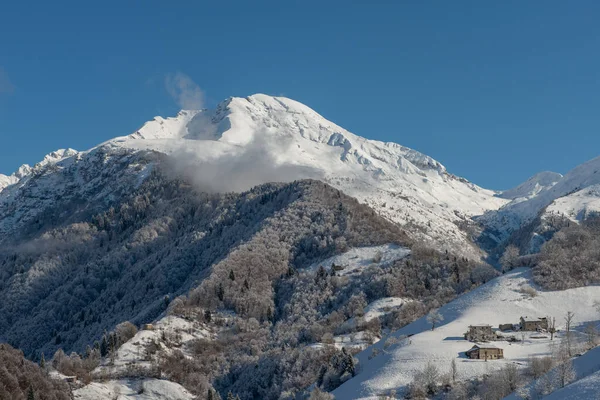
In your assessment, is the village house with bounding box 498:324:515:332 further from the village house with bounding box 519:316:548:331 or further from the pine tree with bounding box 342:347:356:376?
the pine tree with bounding box 342:347:356:376

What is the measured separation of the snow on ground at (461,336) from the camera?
13612 cm

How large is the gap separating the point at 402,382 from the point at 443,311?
49.1 m

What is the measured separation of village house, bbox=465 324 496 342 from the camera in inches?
5945

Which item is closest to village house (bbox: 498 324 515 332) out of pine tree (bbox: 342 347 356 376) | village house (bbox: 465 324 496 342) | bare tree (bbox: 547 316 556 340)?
village house (bbox: 465 324 496 342)

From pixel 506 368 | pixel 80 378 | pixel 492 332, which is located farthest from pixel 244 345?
pixel 506 368

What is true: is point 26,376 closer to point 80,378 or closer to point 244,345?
point 80,378

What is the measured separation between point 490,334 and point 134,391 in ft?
237

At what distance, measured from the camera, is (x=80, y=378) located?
164 m

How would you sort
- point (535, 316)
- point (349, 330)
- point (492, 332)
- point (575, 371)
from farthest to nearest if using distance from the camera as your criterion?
point (349, 330)
point (535, 316)
point (492, 332)
point (575, 371)

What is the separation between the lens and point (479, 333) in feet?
498

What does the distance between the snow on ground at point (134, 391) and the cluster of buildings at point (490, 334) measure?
61345 millimetres

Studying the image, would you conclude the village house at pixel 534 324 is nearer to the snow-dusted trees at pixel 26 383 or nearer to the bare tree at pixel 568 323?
the bare tree at pixel 568 323

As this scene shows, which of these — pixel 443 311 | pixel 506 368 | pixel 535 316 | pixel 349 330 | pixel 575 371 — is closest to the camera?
pixel 575 371

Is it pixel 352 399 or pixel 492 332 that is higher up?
pixel 492 332
